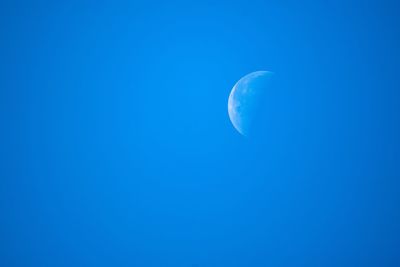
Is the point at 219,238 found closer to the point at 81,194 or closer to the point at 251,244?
the point at 251,244

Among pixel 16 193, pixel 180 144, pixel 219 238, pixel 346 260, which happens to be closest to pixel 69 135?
pixel 16 193

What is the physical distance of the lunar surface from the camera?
4.93 m

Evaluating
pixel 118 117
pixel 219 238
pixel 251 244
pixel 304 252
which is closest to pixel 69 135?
pixel 118 117

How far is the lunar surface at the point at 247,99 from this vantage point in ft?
16.2

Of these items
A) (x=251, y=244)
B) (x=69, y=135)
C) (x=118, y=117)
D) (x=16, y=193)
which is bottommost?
(x=251, y=244)

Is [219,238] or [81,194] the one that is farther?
[219,238]

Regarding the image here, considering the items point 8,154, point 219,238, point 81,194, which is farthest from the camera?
point 219,238

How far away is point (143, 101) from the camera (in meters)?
5.02

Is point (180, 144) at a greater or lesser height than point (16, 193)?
greater

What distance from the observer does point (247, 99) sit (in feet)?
16.2

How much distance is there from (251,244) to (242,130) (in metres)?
2.13

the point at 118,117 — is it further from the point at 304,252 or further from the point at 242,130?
the point at 304,252

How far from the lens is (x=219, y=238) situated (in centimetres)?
513

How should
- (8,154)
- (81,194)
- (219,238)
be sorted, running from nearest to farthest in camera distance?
(8,154) < (81,194) < (219,238)
